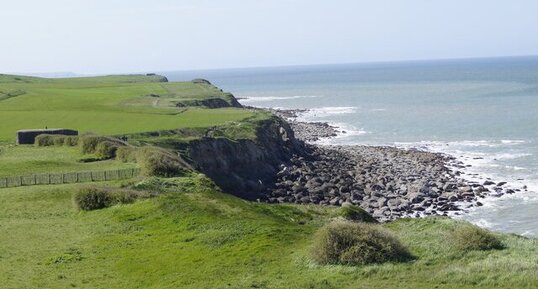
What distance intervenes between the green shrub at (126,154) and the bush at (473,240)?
2863 centimetres

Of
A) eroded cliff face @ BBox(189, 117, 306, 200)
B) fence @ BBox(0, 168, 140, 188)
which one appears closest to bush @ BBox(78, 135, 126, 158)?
eroded cliff face @ BBox(189, 117, 306, 200)

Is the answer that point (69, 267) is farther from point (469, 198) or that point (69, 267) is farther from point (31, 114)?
point (31, 114)

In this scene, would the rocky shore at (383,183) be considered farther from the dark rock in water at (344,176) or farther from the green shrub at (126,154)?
the green shrub at (126,154)

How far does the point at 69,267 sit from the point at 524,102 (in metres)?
116

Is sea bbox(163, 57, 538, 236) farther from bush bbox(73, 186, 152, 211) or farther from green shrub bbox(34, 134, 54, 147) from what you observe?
green shrub bbox(34, 134, 54, 147)

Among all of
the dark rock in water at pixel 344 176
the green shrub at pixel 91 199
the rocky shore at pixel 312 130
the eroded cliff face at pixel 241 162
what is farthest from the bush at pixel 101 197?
the rocky shore at pixel 312 130

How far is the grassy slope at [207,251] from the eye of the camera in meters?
20.6

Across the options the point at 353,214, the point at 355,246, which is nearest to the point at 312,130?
the point at 353,214

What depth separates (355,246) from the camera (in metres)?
22.4

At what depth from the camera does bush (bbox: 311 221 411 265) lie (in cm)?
2216

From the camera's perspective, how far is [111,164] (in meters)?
45.9

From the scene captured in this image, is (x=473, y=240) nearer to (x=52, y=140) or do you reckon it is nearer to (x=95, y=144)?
(x=95, y=144)

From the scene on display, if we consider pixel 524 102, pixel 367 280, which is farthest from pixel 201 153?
pixel 524 102

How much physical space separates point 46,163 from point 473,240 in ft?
109
